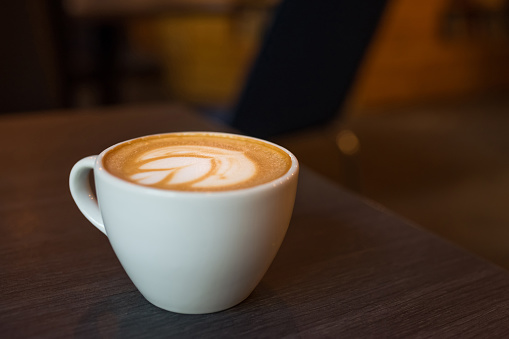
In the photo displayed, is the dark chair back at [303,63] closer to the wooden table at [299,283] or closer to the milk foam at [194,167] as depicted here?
the wooden table at [299,283]

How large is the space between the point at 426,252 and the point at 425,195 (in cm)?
146

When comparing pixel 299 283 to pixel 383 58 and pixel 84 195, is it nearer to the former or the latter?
pixel 84 195

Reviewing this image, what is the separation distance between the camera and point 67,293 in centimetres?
35

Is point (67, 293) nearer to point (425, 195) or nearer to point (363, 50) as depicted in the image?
point (363, 50)

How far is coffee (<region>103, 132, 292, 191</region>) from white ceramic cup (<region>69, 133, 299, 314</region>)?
1cm

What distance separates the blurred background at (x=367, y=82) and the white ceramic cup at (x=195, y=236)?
3.25 ft

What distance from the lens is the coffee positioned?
→ 0.31m

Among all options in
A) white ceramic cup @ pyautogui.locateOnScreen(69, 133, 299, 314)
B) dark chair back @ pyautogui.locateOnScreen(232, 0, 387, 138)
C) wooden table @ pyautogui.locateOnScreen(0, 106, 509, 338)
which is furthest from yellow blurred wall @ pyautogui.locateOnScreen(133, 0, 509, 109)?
white ceramic cup @ pyautogui.locateOnScreen(69, 133, 299, 314)

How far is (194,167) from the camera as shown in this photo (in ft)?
1.07

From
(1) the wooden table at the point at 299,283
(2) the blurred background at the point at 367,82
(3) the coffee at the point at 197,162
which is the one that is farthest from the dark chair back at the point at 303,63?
(3) the coffee at the point at 197,162

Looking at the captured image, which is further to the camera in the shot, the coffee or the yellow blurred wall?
the yellow blurred wall

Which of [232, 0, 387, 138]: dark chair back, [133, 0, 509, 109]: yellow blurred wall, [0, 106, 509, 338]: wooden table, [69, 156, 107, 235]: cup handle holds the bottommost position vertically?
[133, 0, 509, 109]: yellow blurred wall

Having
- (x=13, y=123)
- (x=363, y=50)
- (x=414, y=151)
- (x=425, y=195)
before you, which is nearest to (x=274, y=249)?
(x=13, y=123)

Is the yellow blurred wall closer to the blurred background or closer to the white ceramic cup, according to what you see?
the blurred background
